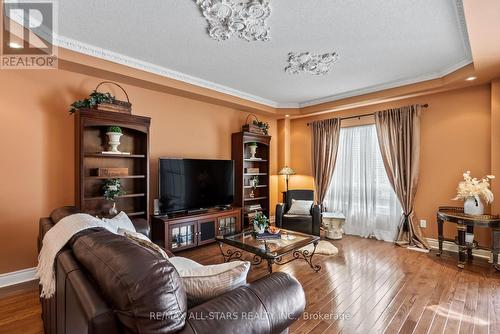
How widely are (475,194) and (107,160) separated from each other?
4.93m

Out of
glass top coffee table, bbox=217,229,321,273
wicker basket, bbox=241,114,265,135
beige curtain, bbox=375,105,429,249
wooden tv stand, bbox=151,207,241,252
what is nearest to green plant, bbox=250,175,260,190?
wooden tv stand, bbox=151,207,241,252

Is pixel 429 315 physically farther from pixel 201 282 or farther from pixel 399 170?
pixel 399 170

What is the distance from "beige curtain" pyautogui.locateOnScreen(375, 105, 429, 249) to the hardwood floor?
1.85ft

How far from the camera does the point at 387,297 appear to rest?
8.15ft

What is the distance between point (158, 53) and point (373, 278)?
3733mm

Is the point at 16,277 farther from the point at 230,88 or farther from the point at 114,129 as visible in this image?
the point at 230,88

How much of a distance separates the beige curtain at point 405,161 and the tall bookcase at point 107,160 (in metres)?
3.95

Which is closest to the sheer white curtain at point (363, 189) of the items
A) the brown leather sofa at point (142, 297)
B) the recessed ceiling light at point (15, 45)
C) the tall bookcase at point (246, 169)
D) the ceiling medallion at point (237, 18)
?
the tall bookcase at point (246, 169)

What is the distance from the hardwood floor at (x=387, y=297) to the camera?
204 centimetres

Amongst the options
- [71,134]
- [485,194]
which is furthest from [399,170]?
[71,134]

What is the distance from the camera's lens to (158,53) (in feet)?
9.96

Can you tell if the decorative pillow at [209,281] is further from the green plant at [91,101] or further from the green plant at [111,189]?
the green plant at [91,101]

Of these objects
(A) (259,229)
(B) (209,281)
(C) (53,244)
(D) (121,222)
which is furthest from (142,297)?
(A) (259,229)

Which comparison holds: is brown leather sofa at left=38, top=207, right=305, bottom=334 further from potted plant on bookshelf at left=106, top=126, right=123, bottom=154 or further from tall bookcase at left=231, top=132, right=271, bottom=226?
tall bookcase at left=231, top=132, right=271, bottom=226
